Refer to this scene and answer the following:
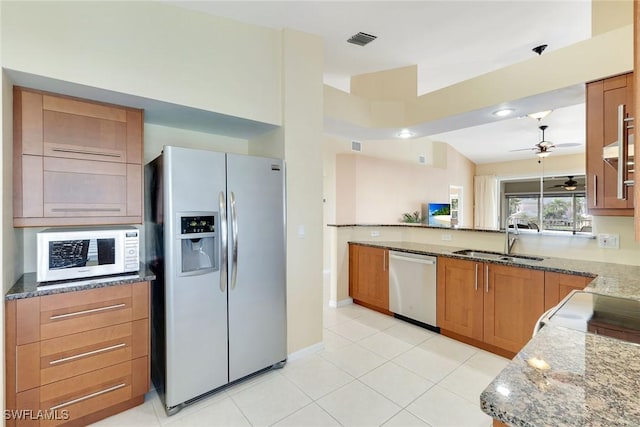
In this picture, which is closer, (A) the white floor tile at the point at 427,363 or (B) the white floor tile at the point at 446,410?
(B) the white floor tile at the point at 446,410

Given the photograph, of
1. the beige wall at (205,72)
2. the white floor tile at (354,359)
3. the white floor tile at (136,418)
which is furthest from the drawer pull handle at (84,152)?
the white floor tile at (354,359)

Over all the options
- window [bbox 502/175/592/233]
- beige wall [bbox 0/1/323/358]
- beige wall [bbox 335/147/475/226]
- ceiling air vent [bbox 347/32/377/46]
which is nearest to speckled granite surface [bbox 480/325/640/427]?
beige wall [bbox 0/1/323/358]

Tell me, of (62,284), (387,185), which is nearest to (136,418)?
(62,284)

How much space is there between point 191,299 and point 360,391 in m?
1.42

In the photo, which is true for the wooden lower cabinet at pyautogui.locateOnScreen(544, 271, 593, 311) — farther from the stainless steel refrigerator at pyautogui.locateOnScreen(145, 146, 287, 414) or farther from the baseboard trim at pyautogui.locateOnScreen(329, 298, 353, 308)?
the baseboard trim at pyautogui.locateOnScreen(329, 298, 353, 308)

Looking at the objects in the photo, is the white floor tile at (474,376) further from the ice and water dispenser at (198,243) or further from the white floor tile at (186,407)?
the ice and water dispenser at (198,243)

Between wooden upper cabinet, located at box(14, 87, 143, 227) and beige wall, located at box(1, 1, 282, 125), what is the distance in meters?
0.27

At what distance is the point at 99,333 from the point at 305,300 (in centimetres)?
154

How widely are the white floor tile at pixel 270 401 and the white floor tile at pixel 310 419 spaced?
45 millimetres

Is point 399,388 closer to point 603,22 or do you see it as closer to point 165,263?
point 165,263

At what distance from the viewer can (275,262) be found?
8.09ft

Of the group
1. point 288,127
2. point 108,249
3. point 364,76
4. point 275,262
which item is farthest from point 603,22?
point 108,249

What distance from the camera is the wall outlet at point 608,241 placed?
2.47 meters

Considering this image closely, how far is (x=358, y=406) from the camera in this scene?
6.72 feet
